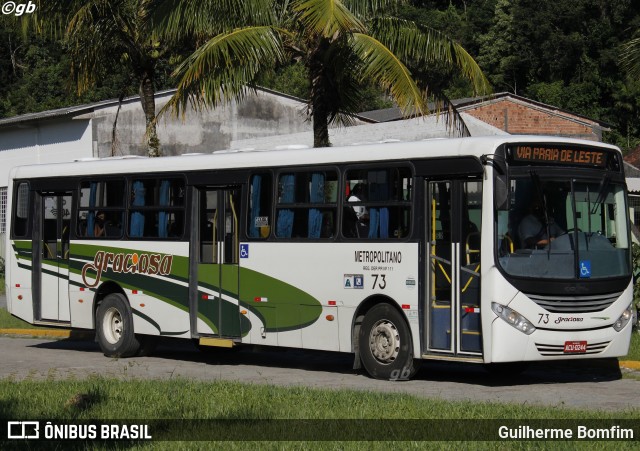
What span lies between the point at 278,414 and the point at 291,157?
20.3ft

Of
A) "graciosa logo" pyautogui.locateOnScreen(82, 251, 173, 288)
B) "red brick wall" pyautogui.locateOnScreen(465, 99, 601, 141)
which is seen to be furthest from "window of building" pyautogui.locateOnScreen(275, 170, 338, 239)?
"red brick wall" pyautogui.locateOnScreen(465, 99, 601, 141)

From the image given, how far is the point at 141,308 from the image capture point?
766 inches

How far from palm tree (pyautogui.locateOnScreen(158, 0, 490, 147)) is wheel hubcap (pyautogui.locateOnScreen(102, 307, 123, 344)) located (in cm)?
346

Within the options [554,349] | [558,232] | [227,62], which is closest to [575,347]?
[554,349]

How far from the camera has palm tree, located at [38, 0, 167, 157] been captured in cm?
2614

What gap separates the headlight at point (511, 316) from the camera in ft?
47.6

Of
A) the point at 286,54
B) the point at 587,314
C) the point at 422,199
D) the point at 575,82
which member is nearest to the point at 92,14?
the point at 286,54

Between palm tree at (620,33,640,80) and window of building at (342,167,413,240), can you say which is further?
palm tree at (620,33,640,80)

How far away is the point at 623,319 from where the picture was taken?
15.3m

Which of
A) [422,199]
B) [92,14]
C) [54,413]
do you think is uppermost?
[92,14]

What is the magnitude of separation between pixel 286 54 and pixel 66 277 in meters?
5.24

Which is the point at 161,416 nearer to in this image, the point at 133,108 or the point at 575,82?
the point at 133,108

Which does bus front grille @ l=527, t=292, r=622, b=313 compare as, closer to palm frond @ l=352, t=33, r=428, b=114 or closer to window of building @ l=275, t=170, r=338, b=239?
window of building @ l=275, t=170, r=338, b=239

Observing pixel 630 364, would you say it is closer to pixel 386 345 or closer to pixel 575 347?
pixel 575 347
